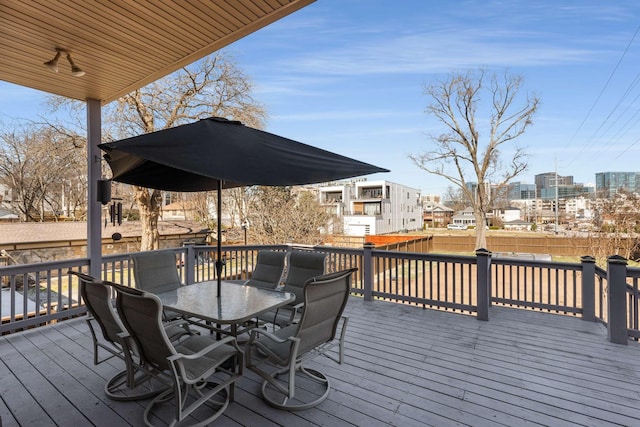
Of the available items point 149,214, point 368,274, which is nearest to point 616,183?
point 368,274

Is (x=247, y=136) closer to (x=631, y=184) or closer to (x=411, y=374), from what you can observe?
(x=411, y=374)

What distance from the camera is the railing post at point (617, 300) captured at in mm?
3701

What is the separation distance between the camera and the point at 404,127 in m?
22.6

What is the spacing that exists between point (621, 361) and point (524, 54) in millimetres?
15800

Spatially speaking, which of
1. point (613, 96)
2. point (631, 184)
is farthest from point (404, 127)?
point (631, 184)

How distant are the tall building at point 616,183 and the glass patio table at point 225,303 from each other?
14.3 meters

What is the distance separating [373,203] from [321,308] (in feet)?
108

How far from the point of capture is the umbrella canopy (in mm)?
2121

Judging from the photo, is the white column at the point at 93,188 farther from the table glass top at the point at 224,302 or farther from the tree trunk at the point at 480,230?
the tree trunk at the point at 480,230

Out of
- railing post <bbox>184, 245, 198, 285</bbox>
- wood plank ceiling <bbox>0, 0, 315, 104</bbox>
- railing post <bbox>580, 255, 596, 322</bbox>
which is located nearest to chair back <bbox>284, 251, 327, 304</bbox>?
wood plank ceiling <bbox>0, 0, 315, 104</bbox>

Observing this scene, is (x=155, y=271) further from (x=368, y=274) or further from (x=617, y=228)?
(x=617, y=228)

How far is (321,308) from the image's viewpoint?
8.13 ft

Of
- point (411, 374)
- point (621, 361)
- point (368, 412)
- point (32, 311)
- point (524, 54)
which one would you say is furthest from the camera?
point (524, 54)

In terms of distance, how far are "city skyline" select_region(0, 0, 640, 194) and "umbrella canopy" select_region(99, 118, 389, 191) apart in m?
4.95
